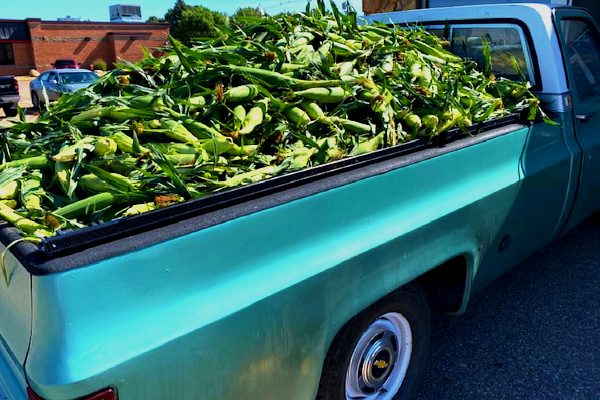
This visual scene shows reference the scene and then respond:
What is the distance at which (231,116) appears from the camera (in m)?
2.53

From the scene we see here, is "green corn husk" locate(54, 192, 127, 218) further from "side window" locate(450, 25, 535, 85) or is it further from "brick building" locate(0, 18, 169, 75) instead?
"brick building" locate(0, 18, 169, 75)

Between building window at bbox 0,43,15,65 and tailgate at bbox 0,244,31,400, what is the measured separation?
→ 49062 mm

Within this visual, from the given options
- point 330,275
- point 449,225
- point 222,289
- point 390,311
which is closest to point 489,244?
point 449,225

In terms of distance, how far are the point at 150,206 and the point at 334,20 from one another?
2320 millimetres

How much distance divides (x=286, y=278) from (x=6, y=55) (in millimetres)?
49704

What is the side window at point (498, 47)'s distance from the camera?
3.73m

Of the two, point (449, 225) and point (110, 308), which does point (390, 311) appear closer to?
point (449, 225)

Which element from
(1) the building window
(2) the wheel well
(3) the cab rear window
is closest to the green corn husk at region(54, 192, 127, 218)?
(2) the wheel well

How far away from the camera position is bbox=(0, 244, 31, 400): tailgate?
5.01ft

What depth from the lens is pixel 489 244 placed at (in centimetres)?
285

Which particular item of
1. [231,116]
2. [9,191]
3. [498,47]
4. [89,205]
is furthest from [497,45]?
[9,191]

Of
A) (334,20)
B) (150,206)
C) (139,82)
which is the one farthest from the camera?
(334,20)

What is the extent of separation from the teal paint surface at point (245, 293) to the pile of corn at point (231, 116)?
28cm

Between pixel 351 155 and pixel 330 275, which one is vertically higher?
pixel 351 155
